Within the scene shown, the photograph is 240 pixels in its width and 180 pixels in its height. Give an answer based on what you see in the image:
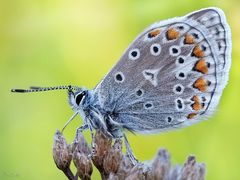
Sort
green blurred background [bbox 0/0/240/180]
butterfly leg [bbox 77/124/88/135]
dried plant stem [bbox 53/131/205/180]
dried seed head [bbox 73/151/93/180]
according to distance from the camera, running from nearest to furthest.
Result: dried plant stem [bbox 53/131/205/180] < dried seed head [bbox 73/151/93/180] < butterfly leg [bbox 77/124/88/135] < green blurred background [bbox 0/0/240/180]

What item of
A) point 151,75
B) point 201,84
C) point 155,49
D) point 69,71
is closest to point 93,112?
point 151,75

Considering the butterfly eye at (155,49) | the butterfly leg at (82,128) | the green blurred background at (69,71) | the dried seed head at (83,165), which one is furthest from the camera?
the green blurred background at (69,71)

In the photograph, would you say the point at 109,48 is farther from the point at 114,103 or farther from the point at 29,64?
the point at 114,103

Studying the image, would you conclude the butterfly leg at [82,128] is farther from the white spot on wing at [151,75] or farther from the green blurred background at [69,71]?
the green blurred background at [69,71]

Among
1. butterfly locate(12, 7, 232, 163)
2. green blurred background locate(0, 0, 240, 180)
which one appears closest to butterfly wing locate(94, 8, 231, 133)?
butterfly locate(12, 7, 232, 163)

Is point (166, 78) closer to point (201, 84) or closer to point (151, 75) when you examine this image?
point (151, 75)

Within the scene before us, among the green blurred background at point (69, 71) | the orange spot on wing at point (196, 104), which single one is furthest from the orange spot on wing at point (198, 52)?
the green blurred background at point (69, 71)

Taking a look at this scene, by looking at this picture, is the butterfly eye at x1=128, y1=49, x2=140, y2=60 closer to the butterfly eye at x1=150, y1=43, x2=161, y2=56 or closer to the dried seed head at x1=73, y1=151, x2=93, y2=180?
the butterfly eye at x1=150, y1=43, x2=161, y2=56
